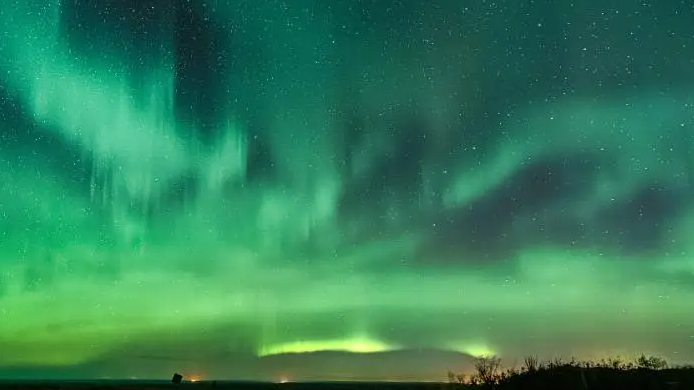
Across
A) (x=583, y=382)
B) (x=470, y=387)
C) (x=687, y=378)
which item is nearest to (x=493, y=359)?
(x=470, y=387)

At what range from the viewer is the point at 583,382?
1516 inches

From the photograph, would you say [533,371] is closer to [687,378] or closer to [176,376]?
[687,378]

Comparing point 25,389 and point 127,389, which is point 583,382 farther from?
point 25,389

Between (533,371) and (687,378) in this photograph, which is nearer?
(687,378)

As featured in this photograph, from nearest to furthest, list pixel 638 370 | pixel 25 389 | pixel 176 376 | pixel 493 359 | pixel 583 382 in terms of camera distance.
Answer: pixel 583 382
pixel 638 370
pixel 493 359
pixel 25 389
pixel 176 376

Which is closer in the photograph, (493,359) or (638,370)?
(638,370)

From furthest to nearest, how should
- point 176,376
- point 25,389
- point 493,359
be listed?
point 176,376
point 25,389
point 493,359

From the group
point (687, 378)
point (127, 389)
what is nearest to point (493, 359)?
point (687, 378)

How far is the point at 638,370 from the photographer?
4247 centimetres

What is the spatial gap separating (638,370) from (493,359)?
9426mm

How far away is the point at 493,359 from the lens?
46219 mm

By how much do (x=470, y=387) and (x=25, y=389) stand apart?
61065mm

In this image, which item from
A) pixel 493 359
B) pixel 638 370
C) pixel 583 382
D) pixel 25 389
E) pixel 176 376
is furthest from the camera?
pixel 176 376

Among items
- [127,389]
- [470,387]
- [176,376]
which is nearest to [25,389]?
[127,389]
